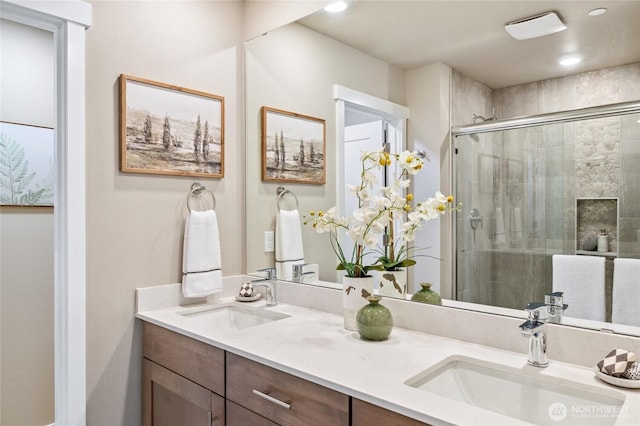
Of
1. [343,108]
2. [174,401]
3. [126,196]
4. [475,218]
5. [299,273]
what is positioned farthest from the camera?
[299,273]

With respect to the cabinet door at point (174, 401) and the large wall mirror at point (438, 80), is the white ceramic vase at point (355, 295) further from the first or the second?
the cabinet door at point (174, 401)

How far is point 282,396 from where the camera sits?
1.25 m

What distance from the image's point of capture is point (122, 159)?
5.89ft

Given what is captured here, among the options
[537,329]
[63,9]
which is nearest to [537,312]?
[537,329]

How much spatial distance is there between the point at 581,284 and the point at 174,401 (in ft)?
4.95

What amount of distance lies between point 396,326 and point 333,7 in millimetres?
1363

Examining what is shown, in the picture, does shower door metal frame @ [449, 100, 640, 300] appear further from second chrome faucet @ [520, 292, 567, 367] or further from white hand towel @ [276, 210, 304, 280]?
white hand towel @ [276, 210, 304, 280]

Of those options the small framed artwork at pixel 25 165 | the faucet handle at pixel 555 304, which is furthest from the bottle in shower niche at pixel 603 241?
the small framed artwork at pixel 25 165

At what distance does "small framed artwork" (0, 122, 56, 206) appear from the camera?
245cm

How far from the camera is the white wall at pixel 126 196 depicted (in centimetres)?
173

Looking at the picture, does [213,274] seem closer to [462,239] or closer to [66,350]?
[66,350]

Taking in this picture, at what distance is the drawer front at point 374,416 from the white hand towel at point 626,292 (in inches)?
26.8

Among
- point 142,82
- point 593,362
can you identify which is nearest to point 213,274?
point 142,82

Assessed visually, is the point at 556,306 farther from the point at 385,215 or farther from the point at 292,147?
the point at 292,147
